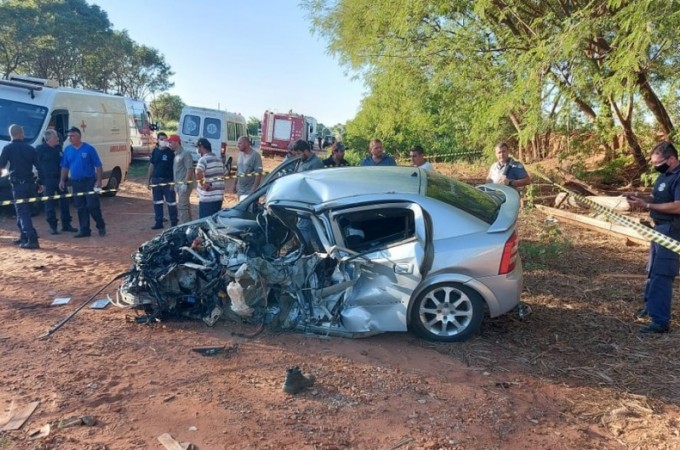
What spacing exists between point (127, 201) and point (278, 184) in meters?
8.77

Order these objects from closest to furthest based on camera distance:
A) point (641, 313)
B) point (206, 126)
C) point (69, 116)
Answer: point (641, 313), point (69, 116), point (206, 126)

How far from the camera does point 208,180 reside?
25.8ft

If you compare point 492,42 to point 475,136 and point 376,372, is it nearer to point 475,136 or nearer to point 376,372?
point 475,136

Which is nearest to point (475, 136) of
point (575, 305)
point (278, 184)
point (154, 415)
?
point (575, 305)

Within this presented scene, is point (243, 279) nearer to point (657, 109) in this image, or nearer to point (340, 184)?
point (340, 184)

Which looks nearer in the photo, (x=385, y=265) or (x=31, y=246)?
(x=385, y=265)

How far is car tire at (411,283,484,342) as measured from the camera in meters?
4.57

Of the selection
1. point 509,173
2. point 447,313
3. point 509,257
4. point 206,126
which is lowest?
point 447,313

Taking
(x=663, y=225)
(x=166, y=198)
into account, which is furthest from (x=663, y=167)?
(x=166, y=198)

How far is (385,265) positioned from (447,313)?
68 centimetres

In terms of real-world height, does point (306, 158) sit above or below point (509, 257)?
above

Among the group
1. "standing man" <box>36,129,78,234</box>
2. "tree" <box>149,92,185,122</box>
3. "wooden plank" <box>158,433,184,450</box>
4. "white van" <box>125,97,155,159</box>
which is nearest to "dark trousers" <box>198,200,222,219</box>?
"standing man" <box>36,129,78,234</box>

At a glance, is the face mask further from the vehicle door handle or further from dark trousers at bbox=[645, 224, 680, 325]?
the vehicle door handle

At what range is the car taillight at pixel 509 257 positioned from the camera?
4.51 metres
